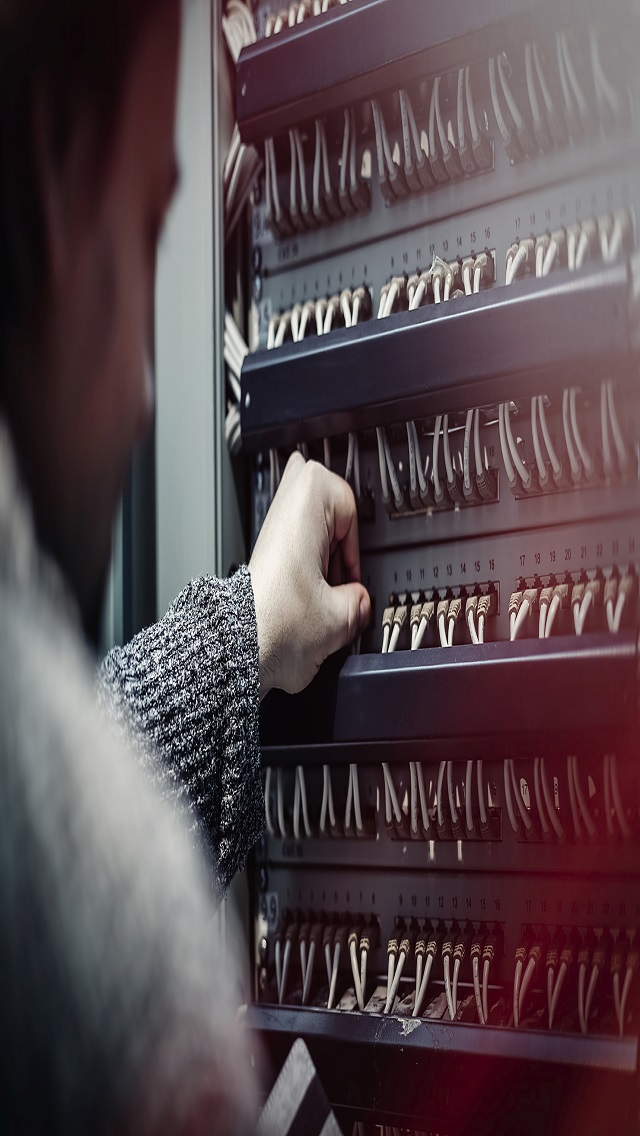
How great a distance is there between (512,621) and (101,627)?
43 cm

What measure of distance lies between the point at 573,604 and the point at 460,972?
1.05 ft

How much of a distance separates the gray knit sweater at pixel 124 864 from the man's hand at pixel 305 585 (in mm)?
28

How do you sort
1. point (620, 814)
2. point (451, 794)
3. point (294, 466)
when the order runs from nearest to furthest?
1. point (620, 814)
2. point (451, 794)
3. point (294, 466)

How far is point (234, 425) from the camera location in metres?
1.05

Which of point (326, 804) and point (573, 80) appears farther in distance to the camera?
point (326, 804)

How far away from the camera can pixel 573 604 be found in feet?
2.63

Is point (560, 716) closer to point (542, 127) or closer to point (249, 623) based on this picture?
point (249, 623)

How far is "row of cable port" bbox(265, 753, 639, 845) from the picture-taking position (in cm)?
78

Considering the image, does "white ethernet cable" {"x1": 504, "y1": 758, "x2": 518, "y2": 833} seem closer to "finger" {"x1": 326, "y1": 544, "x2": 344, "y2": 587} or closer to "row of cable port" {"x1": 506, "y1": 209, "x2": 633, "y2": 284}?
"finger" {"x1": 326, "y1": 544, "x2": 344, "y2": 587}

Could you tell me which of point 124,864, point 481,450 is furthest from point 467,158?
point 124,864

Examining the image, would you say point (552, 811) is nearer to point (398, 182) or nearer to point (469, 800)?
point (469, 800)

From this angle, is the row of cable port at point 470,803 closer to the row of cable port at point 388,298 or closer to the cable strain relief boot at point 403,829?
the cable strain relief boot at point 403,829

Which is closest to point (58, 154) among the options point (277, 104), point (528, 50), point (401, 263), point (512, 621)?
point (277, 104)

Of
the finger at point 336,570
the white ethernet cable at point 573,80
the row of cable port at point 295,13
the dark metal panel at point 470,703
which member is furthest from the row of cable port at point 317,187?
the dark metal panel at point 470,703
